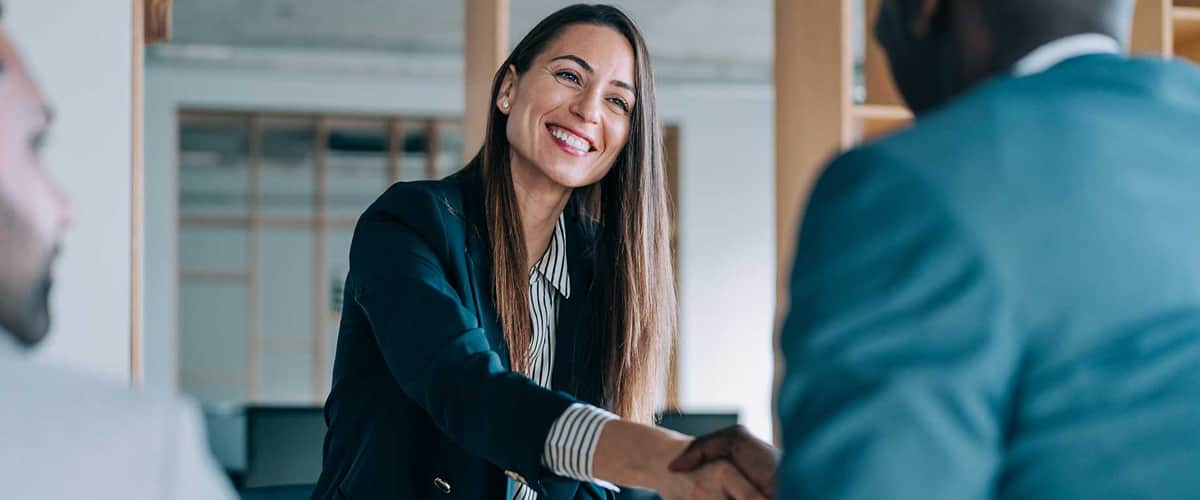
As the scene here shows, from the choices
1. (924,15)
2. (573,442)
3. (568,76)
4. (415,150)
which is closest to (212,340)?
(415,150)

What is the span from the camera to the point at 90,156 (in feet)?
6.00

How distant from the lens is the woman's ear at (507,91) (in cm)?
180

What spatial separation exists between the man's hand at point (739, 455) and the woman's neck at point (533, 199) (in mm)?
562

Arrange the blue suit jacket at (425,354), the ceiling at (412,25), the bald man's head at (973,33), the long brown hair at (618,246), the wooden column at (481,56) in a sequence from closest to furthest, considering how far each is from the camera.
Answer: the bald man's head at (973,33), the blue suit jacket at (425,354), the long brown hair at (618,246), the wooden column at (481,56), the ceiling at (412,25)

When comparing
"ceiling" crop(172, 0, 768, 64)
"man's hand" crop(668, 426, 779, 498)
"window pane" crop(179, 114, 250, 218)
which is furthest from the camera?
"window pane" crop(179, 114, 250, 218)

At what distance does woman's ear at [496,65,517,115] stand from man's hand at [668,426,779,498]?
0.74m

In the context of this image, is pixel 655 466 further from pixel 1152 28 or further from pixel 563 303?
pixel 1152 28

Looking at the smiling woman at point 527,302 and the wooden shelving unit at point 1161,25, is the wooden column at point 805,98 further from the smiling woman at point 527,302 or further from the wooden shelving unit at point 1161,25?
the smiling woman at point 527,302

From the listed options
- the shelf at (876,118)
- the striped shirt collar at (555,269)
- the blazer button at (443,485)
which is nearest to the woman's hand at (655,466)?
the blazer button at (443,485)

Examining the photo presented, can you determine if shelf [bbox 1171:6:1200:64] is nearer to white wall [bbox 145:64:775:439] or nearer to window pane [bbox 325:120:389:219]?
white wall [bbox 145:64:775:439]

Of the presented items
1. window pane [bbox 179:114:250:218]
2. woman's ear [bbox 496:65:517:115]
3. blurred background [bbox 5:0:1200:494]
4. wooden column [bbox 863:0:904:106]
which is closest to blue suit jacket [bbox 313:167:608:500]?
woman's ear [bbox 496:65:517:115]

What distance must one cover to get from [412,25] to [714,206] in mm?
3209

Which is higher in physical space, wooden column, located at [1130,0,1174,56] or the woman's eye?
wooden column, located at [1130,0,1174,56]

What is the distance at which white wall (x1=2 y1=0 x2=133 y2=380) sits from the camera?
1.66 meters
